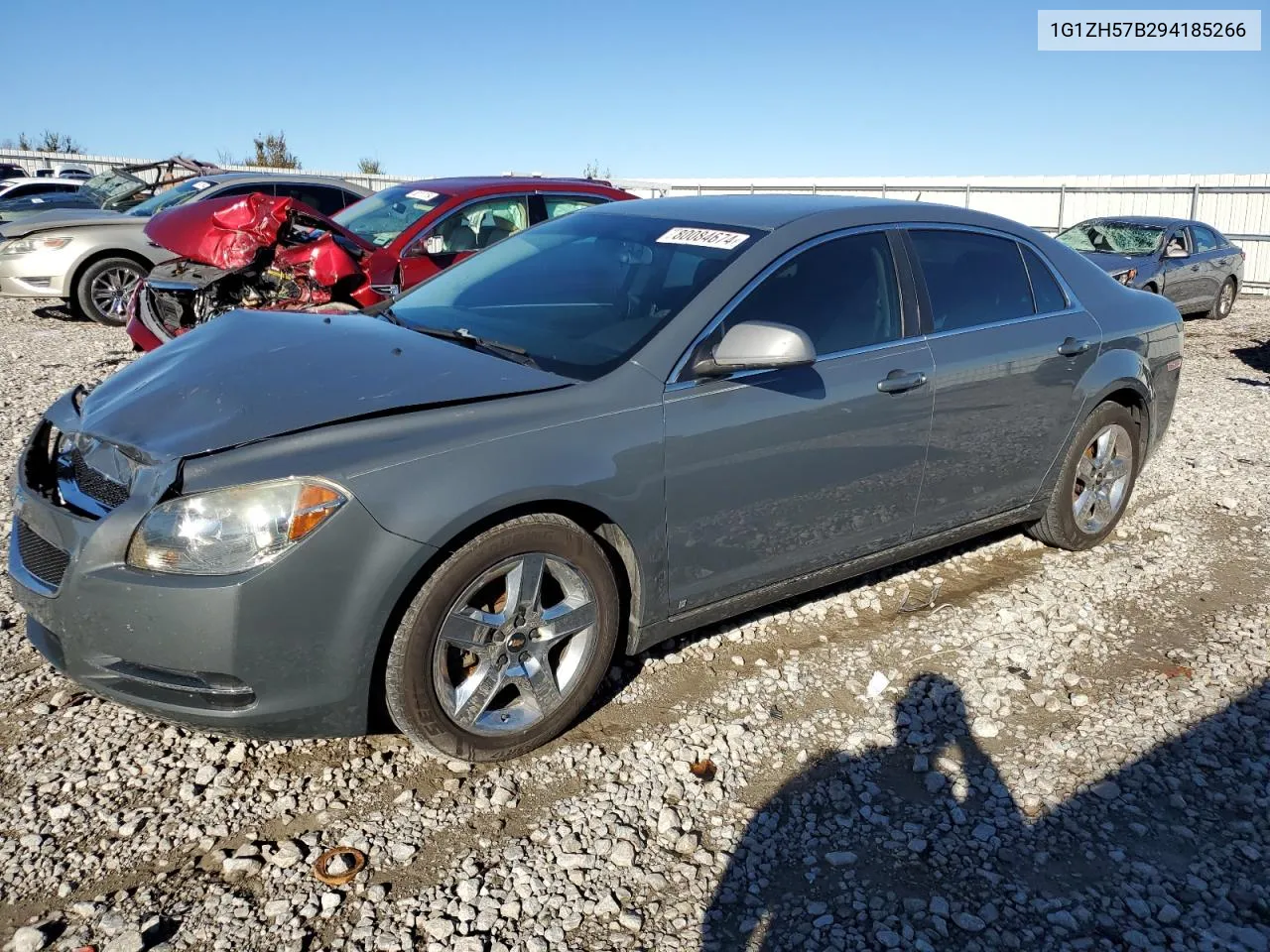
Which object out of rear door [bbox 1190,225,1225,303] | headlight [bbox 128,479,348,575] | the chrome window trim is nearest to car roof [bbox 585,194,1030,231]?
the chrome window trim

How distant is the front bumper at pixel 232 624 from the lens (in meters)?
2.52

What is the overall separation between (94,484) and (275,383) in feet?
1.86

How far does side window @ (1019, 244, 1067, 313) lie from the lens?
14.7ft

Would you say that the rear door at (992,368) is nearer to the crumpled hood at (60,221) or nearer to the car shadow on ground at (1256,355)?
the car shadow on ground at (1256,355)

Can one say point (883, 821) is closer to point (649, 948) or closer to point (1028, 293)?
point (649, 948)

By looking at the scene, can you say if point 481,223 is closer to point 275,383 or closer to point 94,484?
point 275,383

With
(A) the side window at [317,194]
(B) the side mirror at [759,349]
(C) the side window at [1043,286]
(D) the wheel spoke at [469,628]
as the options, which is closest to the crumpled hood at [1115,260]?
(C) the side window at [1043,286]

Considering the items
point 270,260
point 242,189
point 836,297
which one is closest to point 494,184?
point 270,260

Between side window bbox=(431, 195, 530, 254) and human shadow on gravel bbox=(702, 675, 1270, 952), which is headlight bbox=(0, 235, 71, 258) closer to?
side window bbox=(431, 195, 530, 254)

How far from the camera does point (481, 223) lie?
8508mm

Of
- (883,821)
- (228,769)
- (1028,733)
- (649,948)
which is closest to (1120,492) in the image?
(1028,733)

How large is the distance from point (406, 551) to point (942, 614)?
2.57m

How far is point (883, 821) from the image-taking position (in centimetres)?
286

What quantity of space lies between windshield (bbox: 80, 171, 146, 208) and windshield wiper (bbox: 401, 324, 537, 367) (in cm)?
1173
